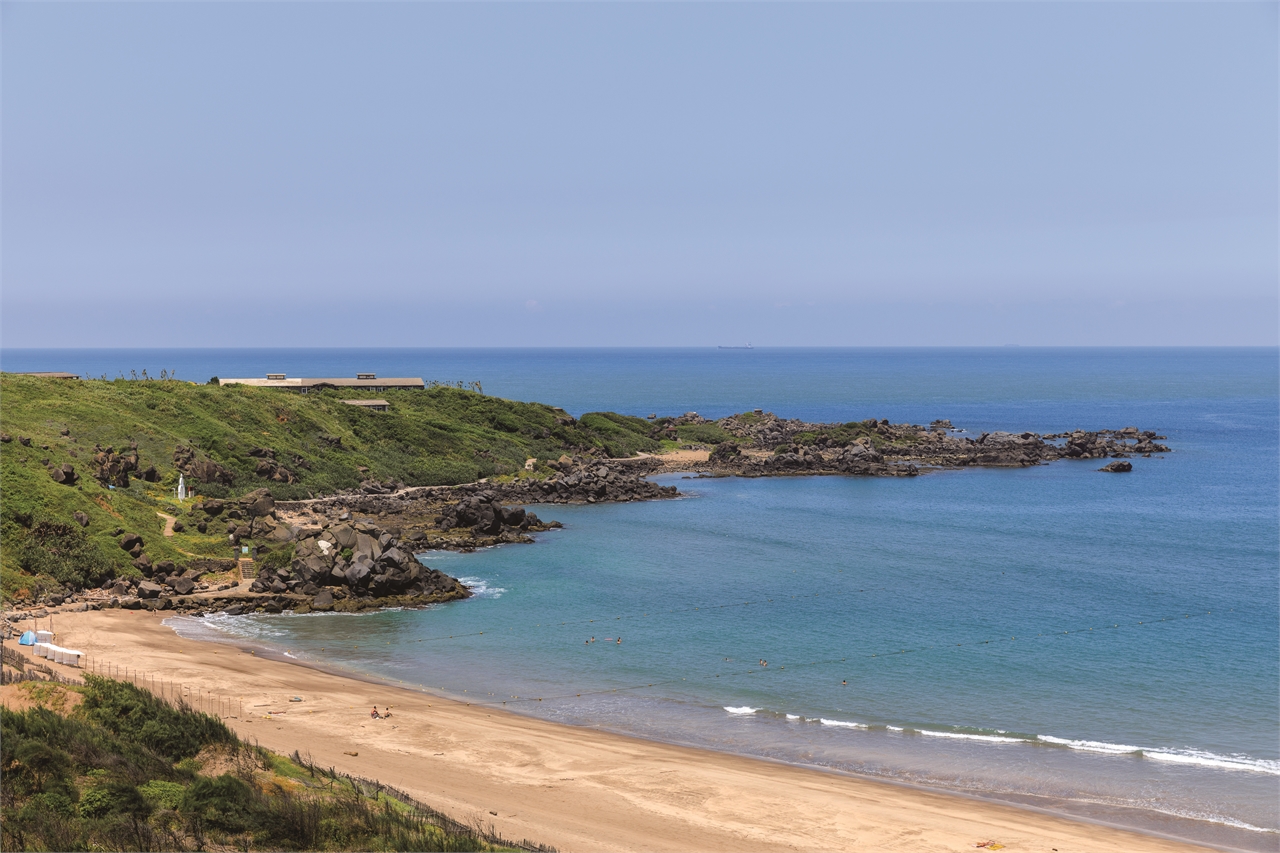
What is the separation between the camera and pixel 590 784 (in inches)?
1072

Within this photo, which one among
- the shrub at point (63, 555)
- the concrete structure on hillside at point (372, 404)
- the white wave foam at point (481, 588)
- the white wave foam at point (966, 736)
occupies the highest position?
the concrete structure on hillside at point (372, 404)

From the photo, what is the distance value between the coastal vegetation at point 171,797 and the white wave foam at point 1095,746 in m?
20.0

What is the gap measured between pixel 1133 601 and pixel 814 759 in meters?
29.3

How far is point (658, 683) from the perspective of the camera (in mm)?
38562

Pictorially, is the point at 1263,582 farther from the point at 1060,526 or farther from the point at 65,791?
the point at 65,791

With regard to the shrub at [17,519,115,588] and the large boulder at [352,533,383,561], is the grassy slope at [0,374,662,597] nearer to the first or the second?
the shrub at [17,519,115,588]

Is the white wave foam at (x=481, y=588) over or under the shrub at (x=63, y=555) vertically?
under

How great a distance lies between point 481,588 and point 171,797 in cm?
3471

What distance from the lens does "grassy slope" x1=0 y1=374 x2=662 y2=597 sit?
52.6 meters

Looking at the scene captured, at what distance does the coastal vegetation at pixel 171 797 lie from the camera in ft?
61.2

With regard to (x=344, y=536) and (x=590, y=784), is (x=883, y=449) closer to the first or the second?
(x=344, y=536)

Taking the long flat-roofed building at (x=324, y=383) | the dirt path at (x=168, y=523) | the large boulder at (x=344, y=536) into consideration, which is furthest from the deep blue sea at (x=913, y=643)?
the long flat-roofed building at (x=324, y=383)

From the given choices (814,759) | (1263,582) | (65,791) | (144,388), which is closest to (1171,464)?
(1263,582)

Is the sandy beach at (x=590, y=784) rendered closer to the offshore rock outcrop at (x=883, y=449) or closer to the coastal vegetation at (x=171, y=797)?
the coastal vegetation at (x=171, y=797)
